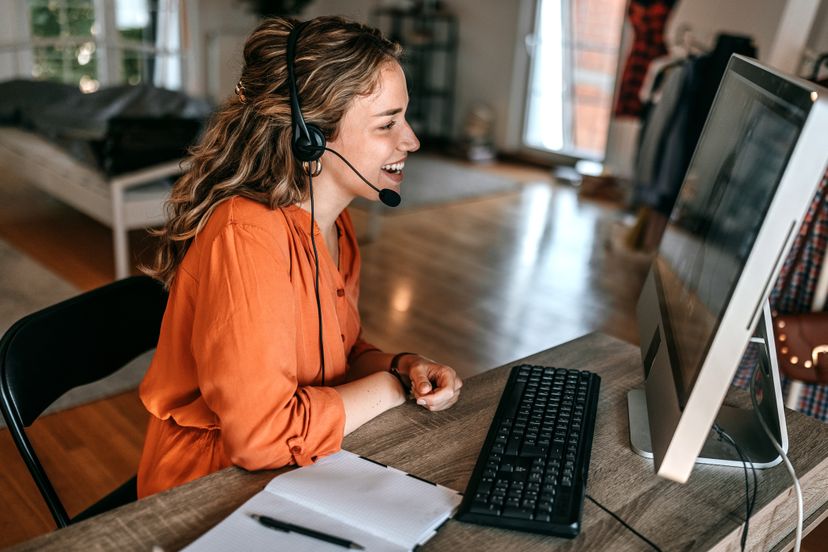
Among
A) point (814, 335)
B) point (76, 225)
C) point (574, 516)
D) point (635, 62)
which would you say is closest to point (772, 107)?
point (574, 516)

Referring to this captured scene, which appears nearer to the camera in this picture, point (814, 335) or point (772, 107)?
point (772, 107)

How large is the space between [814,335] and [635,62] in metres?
4.20

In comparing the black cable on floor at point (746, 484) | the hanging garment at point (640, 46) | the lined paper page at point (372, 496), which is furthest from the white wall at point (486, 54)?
the lined paper page at point (372, 496)

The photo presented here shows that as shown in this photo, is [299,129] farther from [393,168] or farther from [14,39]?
[14,39]

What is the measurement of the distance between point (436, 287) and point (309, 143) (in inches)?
109

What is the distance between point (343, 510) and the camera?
95 centimetres

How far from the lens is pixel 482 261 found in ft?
14.4

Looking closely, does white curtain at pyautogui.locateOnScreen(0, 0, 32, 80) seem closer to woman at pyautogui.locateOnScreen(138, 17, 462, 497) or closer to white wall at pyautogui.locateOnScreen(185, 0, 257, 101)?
white wall at pyautogui.locateOnScreen(185, 0, 257, 101)

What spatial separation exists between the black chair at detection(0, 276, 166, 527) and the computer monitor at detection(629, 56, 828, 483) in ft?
2.88

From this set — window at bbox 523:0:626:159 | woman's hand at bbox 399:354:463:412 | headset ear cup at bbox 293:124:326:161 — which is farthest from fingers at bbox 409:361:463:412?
window at bbox 523:0:626:159

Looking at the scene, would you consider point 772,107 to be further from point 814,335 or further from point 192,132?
point 192,132

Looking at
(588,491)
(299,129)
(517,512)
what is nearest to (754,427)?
(588,491)

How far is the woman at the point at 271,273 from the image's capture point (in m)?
1.05

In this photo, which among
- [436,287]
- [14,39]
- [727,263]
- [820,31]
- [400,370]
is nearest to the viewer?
[727,263]
